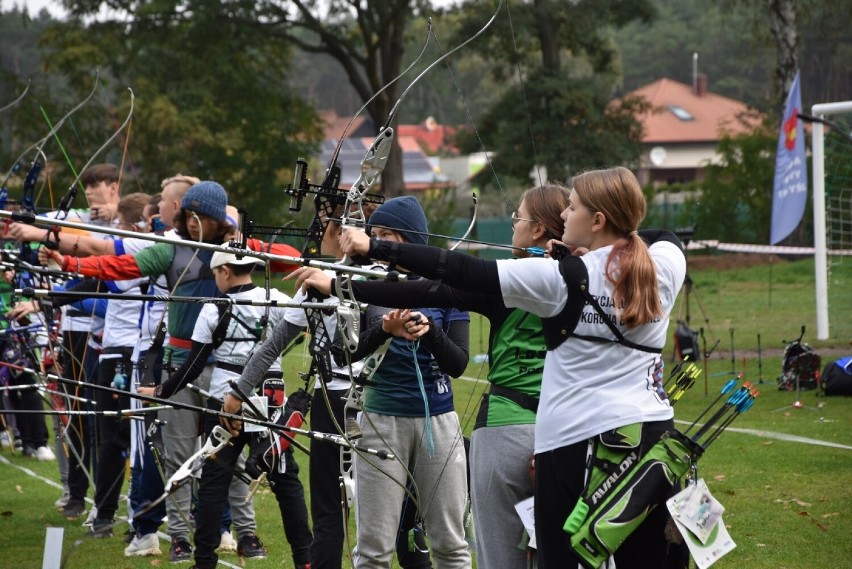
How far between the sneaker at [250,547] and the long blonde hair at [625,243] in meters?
3.27

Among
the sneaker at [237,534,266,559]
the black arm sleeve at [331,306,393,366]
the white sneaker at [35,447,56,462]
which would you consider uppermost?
the black arm sleeve at [331,306,393,366]

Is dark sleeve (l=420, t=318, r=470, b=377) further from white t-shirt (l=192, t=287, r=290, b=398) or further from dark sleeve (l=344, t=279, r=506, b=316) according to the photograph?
white t-shirt (l=192, t=287, r=290, b=398)

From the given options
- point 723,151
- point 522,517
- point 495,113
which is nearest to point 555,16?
point 495,113

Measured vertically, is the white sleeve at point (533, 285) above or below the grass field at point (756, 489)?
above

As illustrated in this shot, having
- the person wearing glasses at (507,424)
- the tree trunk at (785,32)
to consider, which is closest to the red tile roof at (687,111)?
the tree trunk at (785,32)

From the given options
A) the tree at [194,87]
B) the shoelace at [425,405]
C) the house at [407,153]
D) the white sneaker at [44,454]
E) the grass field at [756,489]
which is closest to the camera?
the shoelace at [425,405]

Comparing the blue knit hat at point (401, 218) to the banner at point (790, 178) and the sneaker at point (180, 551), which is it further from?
the banner at point (790, 178)

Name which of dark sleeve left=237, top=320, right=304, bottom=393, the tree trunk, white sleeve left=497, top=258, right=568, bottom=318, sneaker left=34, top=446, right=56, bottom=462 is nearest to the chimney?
the tree trunk

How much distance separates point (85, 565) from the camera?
5.84 m

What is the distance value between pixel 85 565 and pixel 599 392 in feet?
12.2

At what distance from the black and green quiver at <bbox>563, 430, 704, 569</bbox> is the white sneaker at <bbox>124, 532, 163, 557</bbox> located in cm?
346

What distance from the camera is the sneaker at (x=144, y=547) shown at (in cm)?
592

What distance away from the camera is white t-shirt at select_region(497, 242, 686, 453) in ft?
9.82

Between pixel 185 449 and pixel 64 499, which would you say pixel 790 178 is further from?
pixel 185 449
